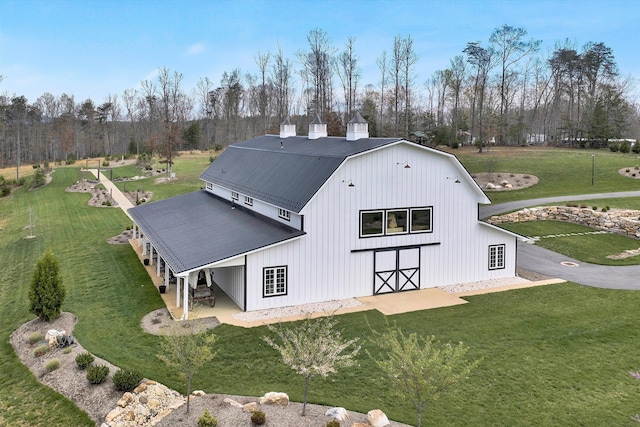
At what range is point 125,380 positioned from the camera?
1138cm

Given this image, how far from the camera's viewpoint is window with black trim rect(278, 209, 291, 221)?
19078 mm

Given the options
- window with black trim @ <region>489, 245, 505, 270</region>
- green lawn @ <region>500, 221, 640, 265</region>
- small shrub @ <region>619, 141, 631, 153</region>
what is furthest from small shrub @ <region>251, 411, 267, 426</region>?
small shrub @ <region>619, 141, 631, 153</region>

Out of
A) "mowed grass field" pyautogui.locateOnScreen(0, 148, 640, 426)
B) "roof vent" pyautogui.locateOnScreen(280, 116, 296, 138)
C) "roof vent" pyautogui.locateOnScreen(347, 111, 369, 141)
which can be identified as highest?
"roof vent" pyautogui.locateOnScreen(280, 116, 296, 138)

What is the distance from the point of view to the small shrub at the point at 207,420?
9492 millimetres

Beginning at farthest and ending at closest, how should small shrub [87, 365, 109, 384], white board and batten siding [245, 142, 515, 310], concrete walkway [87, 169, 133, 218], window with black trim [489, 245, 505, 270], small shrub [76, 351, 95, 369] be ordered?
1. concrete walkway [87, 169, 133, 218]
2. window with black trim [489, 245, 505, 270]
3. white board and batten siding [245, 142, 515, 310]
4. small shrub [76, 351, 95, 369]
5. small shrub [87, 365, 109, 384]

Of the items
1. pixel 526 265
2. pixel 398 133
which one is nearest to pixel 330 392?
pixel 526 265

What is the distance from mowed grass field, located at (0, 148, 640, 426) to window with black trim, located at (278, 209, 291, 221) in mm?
4704

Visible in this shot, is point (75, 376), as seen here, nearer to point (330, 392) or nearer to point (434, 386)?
point (330, 392)

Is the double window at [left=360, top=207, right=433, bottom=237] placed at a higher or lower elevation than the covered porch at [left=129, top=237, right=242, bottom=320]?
higher

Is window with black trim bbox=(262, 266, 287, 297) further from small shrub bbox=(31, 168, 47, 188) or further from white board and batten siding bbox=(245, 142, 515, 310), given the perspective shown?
small shrub bbox=(31, 168, 47, 188)

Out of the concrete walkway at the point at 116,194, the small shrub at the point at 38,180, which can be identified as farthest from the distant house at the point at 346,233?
the small shrub at the point at 38,180

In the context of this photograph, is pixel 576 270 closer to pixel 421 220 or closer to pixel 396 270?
pixel 421 220

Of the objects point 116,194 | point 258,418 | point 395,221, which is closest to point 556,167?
point 395,221

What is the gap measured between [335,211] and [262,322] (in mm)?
4943
